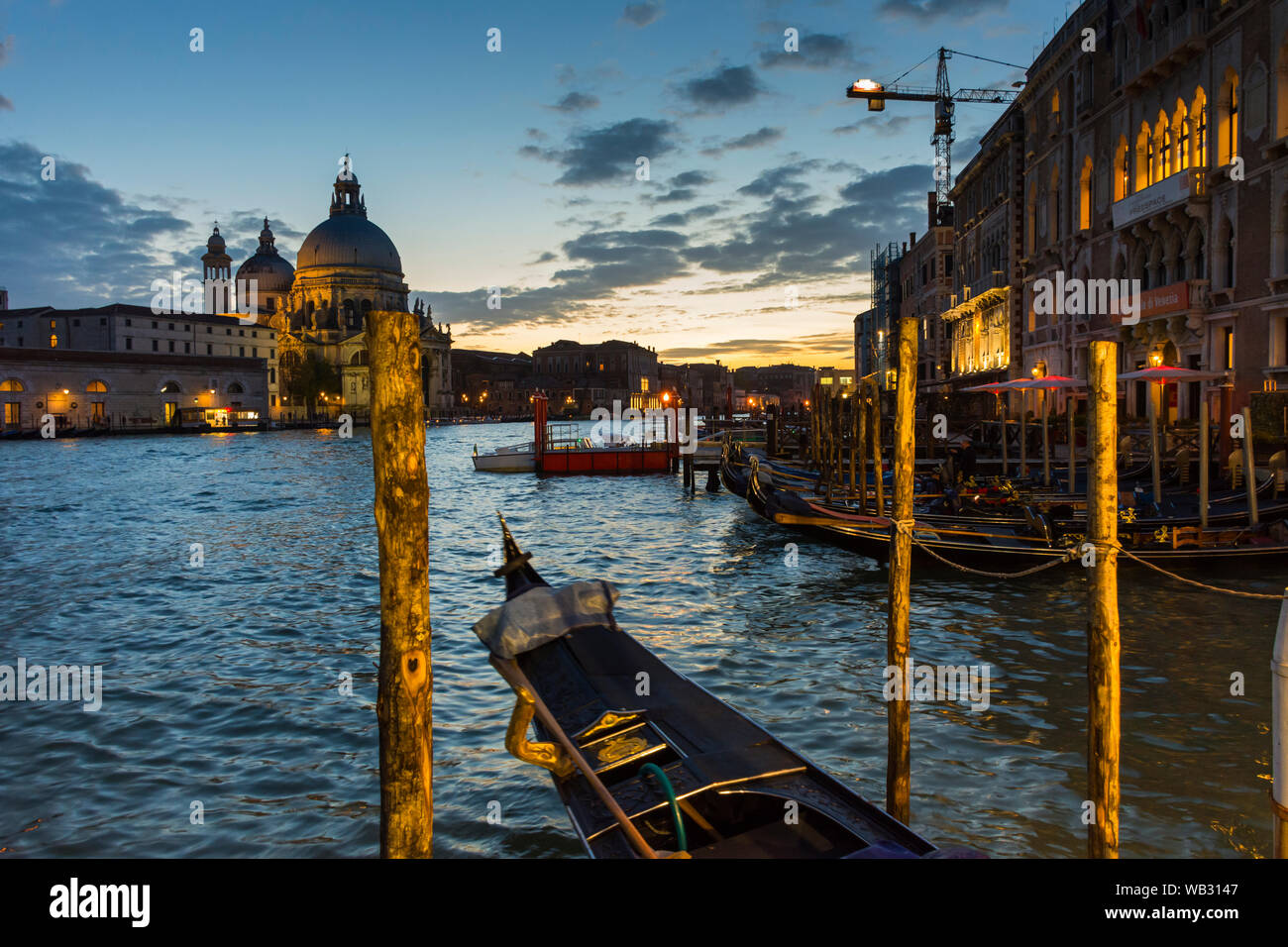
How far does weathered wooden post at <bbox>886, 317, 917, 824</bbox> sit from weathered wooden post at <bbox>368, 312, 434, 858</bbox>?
2710 mm

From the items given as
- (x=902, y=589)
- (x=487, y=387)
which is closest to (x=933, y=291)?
(x=902, y=589)

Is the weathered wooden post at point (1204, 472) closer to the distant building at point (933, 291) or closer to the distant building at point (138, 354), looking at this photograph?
the distant building at point (933, 291)

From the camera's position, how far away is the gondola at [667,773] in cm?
423

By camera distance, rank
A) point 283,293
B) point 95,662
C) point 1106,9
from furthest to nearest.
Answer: point 283,293 < point 1106,9 < point 95,662

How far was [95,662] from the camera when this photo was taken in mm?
9586

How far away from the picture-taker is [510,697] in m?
8.23

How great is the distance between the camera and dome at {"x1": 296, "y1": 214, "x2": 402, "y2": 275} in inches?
3989

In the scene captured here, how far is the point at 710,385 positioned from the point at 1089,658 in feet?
601
